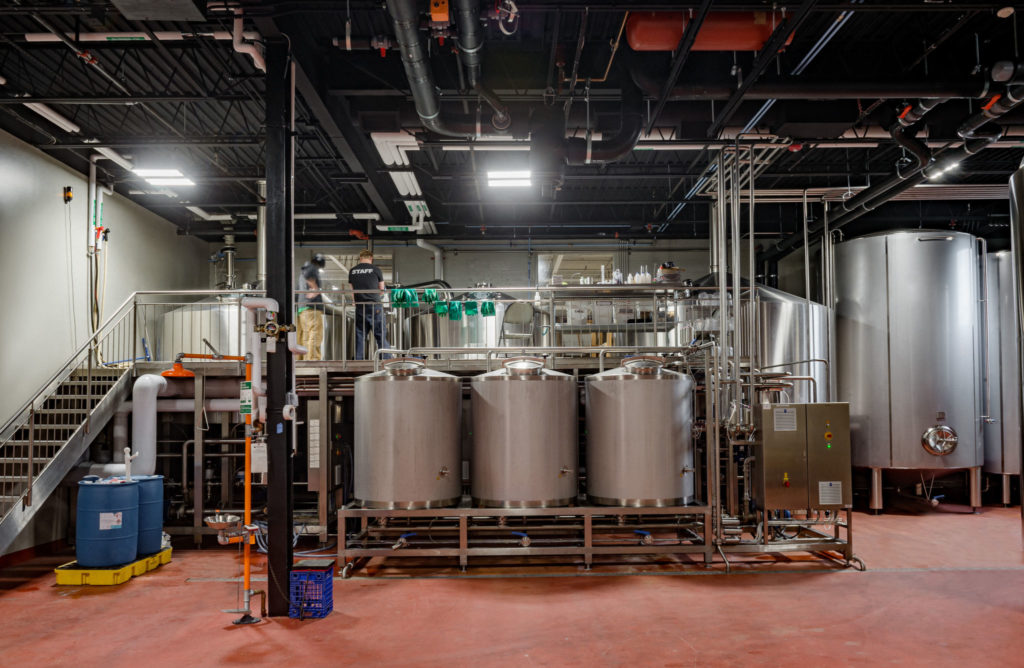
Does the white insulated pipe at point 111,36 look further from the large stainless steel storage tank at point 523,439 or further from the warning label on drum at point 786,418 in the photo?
the warning label on drum at point 786,418

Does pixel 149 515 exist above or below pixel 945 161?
below

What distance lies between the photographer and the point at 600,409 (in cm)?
729

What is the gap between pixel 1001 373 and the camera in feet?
37.0

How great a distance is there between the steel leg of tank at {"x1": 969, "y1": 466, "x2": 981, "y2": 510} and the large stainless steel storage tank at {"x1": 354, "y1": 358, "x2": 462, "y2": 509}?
29.1 feet

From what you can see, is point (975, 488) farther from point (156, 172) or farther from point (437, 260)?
point (156, 172)

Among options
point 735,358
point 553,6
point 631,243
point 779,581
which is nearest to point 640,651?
point 779,581

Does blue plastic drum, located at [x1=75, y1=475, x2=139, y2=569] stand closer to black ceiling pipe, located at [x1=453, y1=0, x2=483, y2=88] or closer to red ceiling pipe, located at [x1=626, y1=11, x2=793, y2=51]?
black ceiling pipe, located at [x1=453, y1=0, x2=483, y2=88]

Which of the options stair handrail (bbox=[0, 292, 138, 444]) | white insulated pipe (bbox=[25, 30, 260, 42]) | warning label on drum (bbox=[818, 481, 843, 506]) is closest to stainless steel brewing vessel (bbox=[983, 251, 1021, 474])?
warning label on drum (bbox=[818, 481, 843, 506])

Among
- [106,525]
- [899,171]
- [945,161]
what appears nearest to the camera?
[106,525]

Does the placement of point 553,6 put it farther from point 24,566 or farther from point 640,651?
point 24,566

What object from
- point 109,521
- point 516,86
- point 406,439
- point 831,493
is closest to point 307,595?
point 406,439

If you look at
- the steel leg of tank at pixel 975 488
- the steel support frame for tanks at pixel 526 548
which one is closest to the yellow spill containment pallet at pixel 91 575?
the steel support frame for tanks at pixel 526 548

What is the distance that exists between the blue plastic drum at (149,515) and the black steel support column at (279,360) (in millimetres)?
2689

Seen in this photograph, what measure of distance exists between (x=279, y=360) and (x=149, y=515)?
3361 millimetres
